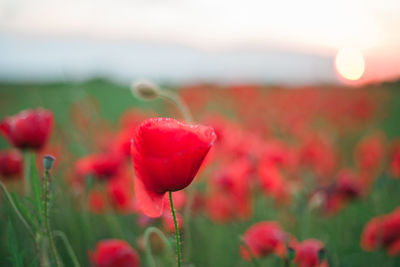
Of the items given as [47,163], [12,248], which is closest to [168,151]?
[47,163]

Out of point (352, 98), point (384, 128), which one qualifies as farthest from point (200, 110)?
point (384, 128)

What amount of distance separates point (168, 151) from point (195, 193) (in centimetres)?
127

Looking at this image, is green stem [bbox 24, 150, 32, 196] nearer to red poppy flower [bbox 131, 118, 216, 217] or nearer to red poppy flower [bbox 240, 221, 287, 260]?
red poppy flower [bbox 131, 118, 216, 217]

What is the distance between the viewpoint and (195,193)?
Result: 1.81 m

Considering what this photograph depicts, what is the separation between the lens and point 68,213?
1.70 metres

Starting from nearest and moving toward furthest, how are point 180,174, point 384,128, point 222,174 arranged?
point 180,174 < point 222,174 < point 384,128

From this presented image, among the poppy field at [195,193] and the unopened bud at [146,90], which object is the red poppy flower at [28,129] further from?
the unopened bud at [146,90]

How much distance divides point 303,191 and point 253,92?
3868 millimetres

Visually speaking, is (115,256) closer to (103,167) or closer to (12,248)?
(12,248)

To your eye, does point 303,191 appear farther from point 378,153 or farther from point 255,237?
point 378,153

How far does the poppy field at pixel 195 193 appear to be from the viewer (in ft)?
2.07

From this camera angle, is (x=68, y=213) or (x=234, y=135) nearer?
(x=68, y=213)

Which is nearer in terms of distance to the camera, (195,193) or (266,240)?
(266,240)

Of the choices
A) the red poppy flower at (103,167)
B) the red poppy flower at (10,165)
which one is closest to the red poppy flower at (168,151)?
the red poppy flower at (103,167)
